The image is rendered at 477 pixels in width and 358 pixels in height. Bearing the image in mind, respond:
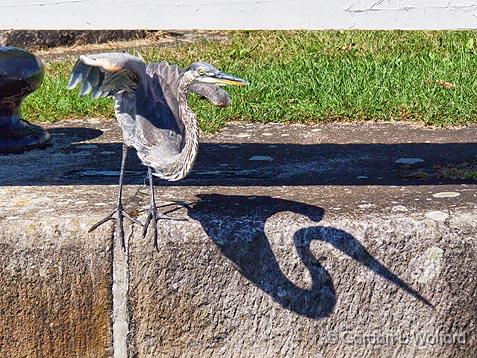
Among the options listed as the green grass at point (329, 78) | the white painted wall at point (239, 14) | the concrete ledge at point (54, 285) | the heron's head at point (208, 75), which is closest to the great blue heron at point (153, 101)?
the heron's head at point (208, 75)

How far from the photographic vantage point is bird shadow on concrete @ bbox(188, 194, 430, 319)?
11.8 ft

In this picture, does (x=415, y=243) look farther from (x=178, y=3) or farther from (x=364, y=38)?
(x=364, y=38)

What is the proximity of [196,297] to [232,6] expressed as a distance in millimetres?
1035

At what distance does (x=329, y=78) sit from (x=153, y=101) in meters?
2.48

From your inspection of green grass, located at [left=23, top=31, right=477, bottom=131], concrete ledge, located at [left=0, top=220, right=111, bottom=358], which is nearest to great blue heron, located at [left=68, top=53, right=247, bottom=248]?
concrete ledge, located at [left=0, top=220, right=111, bottom=358]

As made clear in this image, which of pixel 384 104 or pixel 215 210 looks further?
pixel 384 104

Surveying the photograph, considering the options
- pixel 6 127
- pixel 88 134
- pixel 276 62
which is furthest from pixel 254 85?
pixel 6 127

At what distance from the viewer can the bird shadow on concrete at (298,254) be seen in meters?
3.61

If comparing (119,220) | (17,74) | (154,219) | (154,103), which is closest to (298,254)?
(154,219)

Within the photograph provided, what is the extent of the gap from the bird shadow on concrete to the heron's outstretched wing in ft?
1.73

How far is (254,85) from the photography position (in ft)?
19.8

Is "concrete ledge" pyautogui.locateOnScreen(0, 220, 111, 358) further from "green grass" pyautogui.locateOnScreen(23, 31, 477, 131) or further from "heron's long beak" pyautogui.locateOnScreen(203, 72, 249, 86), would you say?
"green grass" pyautogui.locateOnScreen(23, 31, 477, 131)

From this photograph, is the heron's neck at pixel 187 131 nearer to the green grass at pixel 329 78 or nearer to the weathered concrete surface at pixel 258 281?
the weathered concrete surface at pixel 258 281

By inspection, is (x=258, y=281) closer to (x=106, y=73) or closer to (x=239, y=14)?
(x=106, y=73)
